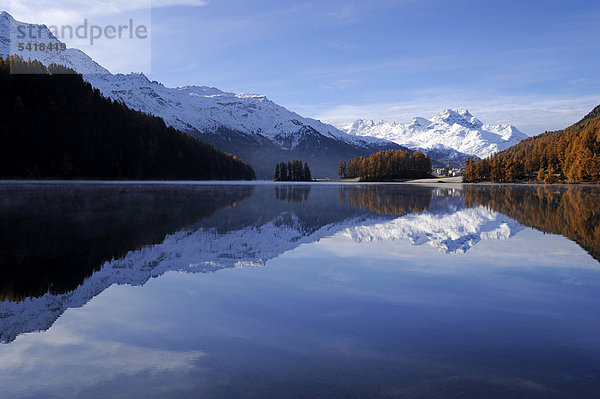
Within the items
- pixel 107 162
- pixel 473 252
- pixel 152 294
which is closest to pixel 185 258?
pixel 152 294

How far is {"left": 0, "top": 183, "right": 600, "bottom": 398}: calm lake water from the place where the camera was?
6.15 m

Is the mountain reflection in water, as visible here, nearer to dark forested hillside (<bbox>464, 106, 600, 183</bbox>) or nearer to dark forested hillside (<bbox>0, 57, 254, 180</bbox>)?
dark forested hillside (<bbox>464, 106, 600, 183</bbox>)

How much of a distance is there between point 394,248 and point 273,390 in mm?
13246

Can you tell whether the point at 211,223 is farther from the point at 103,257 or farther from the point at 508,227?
the point at 508,227

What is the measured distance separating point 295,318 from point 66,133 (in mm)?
180318

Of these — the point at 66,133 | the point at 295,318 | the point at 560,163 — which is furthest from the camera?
the point at 560,163

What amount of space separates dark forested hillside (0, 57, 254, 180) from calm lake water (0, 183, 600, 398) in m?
154

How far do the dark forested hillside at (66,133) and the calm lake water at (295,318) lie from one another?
15445 centimetres

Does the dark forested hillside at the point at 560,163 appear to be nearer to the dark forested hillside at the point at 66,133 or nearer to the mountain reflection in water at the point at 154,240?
the mountain reflection in water at the point at 154,240

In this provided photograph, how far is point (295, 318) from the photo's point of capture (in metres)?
9.01

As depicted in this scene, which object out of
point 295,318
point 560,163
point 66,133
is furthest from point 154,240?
point 560,163

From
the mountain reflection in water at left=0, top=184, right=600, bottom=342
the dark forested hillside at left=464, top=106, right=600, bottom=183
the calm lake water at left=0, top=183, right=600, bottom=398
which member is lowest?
the calm lake water at left=0, top=183, right=600, bottom=398

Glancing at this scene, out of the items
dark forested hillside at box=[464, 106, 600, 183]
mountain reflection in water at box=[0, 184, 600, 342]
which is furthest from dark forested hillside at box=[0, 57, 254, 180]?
dark forested hillside at box=[464, 106, 600, 183]

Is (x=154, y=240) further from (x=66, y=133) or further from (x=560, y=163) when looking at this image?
(x=560, y=163)
